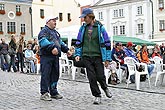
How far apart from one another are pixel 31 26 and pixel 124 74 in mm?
42054

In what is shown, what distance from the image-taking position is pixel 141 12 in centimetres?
5256

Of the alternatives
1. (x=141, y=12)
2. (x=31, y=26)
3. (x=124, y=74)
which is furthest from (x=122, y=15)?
(x=124, y=74)

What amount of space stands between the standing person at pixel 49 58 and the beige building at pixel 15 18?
43.0m

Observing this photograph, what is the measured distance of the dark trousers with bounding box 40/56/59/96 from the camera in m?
7.91

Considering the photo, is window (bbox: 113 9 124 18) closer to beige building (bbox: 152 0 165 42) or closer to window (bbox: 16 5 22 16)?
beige building (bbox: 152 0 165 42)

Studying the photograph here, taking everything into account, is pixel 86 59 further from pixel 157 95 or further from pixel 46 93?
pixel 157 95

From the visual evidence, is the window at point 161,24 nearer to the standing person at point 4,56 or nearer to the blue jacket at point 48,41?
the standing person at point 4,56

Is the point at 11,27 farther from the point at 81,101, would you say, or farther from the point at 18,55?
the point at 81,101

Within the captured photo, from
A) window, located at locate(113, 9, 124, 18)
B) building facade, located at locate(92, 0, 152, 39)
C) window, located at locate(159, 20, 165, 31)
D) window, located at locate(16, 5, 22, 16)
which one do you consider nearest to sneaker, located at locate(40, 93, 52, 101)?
window, located at locate(159, 20, 165, 31)

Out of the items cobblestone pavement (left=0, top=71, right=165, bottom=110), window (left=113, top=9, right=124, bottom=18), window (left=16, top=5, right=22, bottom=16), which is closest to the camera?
cobblestone pavement (left=0, top=71, right=165, bottom=110)

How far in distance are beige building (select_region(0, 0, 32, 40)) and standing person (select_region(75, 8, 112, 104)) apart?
43.7 m

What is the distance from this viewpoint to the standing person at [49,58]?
778 cm

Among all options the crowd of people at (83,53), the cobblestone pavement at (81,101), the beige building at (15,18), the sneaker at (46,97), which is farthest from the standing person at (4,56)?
the beige building at (15,18)

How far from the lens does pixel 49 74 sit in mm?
7992
